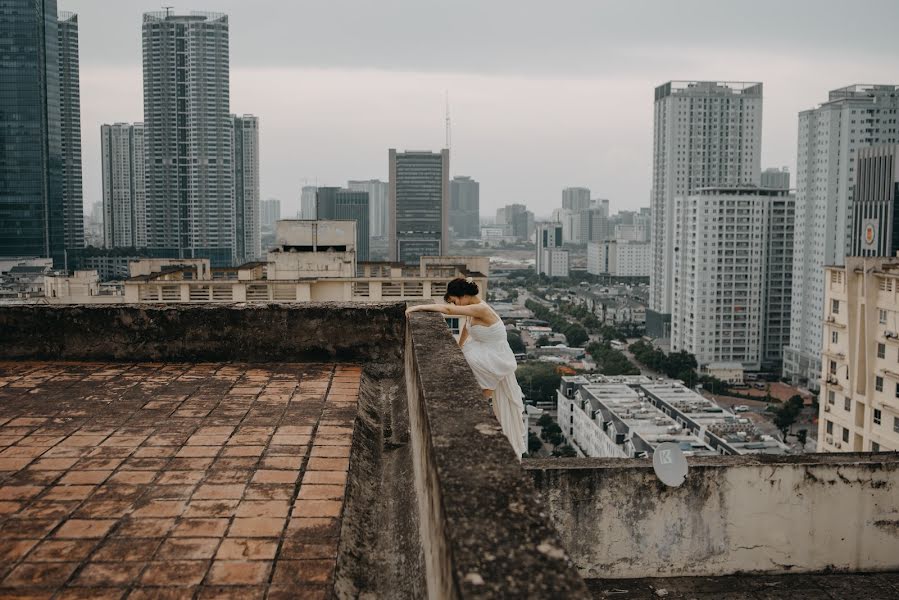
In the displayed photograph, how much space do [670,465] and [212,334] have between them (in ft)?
9.46

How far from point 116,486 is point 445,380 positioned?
4.07ft

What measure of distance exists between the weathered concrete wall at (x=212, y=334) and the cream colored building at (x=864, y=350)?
13.1 metres

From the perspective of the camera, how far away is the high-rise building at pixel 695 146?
8319 cm

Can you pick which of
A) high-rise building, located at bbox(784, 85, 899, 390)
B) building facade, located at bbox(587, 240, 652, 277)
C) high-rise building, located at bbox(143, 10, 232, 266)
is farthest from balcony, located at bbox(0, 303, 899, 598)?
building facade, located at bbox(587, 240, 652, 277)

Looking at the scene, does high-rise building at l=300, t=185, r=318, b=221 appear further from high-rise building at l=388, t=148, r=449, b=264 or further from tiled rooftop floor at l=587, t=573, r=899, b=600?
tiled rooftop floor at l=587, t=573, r=899, b=600

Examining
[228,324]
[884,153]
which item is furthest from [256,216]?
[228,324]

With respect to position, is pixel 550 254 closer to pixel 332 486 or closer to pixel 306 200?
pixel 306 200

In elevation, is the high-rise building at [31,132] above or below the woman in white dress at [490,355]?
above

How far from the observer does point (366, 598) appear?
2.41 meters

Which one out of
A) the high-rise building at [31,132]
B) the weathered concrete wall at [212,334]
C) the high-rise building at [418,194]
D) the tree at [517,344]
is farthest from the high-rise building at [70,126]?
the weathered concrete wall at [212,334]

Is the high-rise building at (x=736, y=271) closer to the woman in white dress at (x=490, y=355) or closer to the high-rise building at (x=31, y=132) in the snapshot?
the high-rise building at (x=31, y=132)

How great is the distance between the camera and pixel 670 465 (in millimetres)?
3949

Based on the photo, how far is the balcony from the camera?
2217 millimetres

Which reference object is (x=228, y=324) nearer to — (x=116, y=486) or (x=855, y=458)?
(x=116, y=486)
